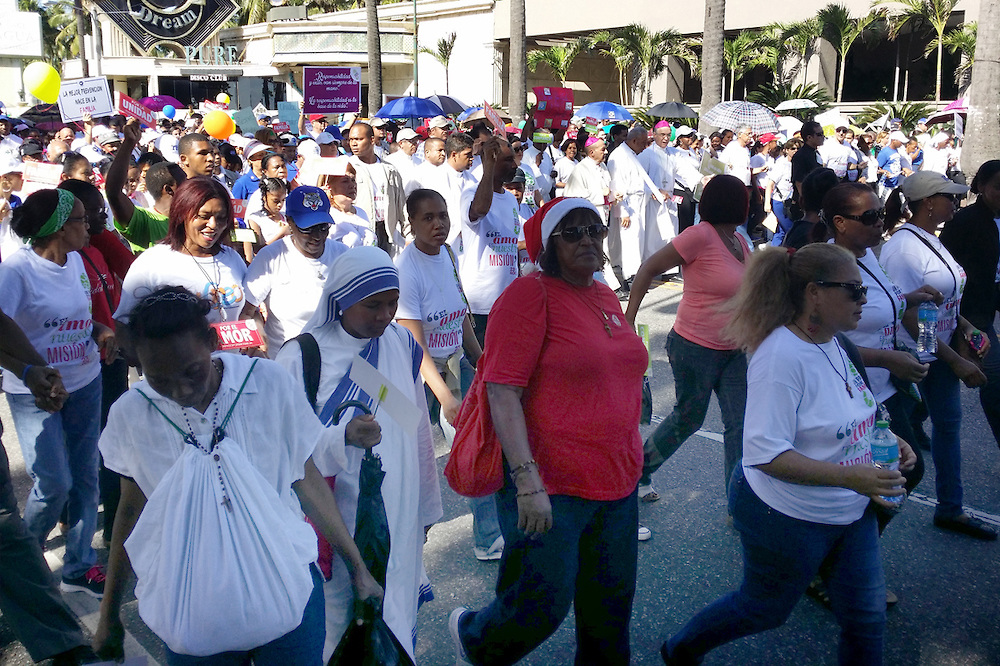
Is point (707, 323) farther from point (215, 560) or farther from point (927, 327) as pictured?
point (215, 560)

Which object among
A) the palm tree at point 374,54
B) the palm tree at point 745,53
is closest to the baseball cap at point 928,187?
the palm tree at point 374,54

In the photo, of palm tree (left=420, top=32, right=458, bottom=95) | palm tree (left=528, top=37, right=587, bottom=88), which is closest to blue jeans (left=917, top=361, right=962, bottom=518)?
palm tree (left=528, top=37, right=587, bottom=88)

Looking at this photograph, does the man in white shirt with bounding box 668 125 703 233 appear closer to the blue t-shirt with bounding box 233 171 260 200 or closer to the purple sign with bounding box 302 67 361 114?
the purple sign with bounding box 302 67 361 114

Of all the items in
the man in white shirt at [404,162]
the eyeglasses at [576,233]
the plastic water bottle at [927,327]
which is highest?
the man in white shirt at [404,162]

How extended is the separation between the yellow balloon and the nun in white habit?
589 inches

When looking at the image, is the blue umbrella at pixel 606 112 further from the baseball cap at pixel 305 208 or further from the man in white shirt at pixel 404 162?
the baseball cap at pixel 305 208

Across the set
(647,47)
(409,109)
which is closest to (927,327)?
(409,109)

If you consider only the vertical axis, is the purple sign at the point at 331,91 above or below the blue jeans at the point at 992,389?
above

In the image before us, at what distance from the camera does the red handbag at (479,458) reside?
292 centimetres

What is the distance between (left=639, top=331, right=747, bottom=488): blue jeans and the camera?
4461 mm

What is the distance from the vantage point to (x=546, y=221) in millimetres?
3025

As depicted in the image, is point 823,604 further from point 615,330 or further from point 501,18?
point 501,18

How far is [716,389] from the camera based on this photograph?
4.56m

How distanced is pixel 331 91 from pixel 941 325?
1336 cm
